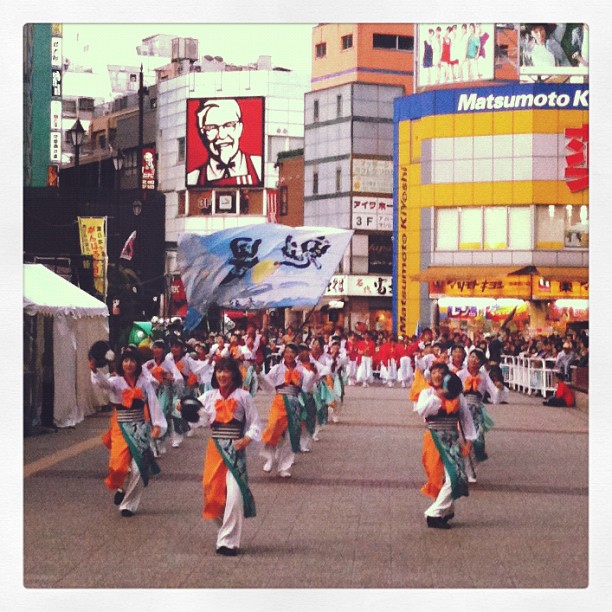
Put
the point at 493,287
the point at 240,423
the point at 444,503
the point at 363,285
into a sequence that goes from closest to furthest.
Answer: the point at 240,423, the point at 444,503, the point at 493,287, the point at 363,285

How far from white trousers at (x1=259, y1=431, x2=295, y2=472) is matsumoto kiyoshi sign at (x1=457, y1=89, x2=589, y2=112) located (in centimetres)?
2120

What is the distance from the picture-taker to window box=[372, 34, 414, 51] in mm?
57812

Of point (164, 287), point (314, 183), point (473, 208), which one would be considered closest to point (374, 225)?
point (314, 183)

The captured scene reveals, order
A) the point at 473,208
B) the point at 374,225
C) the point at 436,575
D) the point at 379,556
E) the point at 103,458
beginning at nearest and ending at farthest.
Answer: the point at 436,575
the point at 379,556
the point at 103,458
the point at 473,208
the point at 374,225

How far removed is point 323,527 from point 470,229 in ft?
110

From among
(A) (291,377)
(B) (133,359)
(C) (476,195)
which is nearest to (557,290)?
(A) (291,377)

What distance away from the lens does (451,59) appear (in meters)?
47.3

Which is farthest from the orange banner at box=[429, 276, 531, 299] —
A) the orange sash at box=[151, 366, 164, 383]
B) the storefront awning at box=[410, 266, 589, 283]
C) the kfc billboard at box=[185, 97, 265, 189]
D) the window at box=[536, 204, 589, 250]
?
the orange sash at box=[151, 366, 164, 383]

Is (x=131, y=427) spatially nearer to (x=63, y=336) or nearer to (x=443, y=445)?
(x=443, y=445)

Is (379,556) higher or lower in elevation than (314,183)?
lower

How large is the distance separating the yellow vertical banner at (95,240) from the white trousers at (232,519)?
11688 mm

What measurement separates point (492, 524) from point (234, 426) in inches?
119
